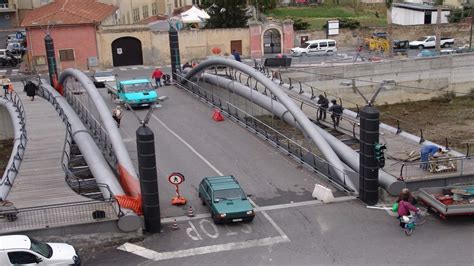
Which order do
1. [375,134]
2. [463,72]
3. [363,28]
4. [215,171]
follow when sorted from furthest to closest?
[363,28]
[463,72]
[215,171]
[375,134]

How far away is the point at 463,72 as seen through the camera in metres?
60.8

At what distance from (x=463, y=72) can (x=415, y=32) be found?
53.9 feet

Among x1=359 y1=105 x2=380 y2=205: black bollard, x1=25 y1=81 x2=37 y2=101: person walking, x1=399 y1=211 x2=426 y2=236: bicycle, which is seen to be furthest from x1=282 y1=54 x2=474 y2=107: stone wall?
x1=399 y1=211 x2=426 y2=236: bicycle

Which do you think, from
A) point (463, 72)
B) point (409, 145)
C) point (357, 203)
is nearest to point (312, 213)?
point (357, 203)

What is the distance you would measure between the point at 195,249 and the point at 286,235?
3.49 metres

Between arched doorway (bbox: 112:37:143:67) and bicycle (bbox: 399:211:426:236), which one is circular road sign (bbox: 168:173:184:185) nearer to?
bicycle (bbox: 399:211:426:236)

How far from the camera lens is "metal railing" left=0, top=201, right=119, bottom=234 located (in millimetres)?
22203

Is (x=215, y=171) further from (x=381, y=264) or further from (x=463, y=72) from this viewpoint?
(x=463, y=72)

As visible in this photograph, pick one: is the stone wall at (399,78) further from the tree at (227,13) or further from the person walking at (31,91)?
→ the person walking at (31,91)

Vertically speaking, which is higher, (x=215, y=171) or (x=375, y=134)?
(x=375, y=134)

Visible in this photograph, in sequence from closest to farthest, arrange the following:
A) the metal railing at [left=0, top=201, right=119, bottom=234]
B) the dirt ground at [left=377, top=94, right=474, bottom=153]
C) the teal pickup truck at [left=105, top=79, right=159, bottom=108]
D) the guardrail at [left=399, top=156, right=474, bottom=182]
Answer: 1. the metal railing at [left=0, top=201, right=119, bottom=234]
2. the guardrail at [left=399, top=156, right=474, bottom=182]
3. the teal pickup truck at [left=105, top=79, right=159, bottom=108]
4. the dirt ground at [left=377, top=94, right=474, bottom=153]

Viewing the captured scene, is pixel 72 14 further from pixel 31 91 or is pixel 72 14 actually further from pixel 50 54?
pixel 31 91

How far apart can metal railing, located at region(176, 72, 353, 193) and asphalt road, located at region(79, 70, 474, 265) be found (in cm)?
76

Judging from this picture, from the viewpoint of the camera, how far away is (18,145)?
32000 millimetres
